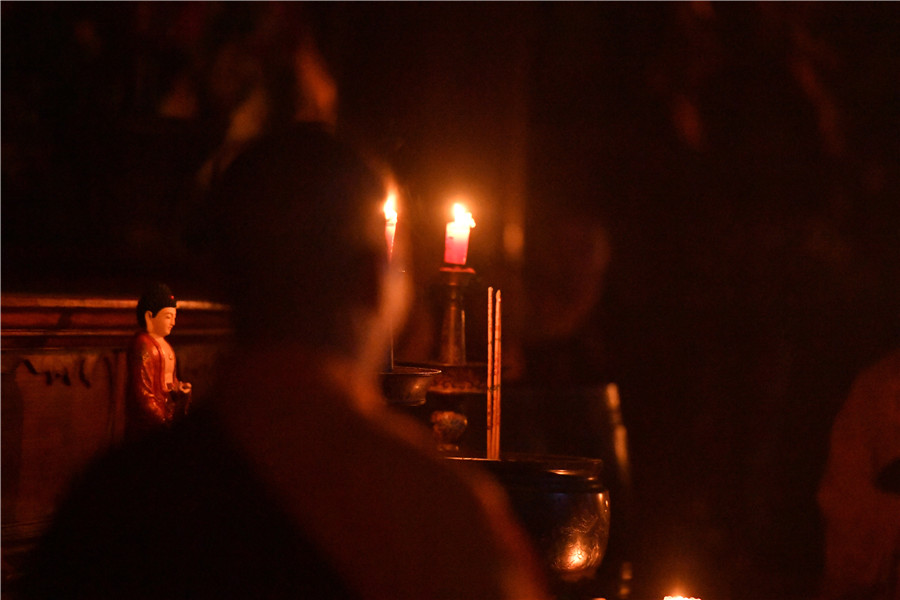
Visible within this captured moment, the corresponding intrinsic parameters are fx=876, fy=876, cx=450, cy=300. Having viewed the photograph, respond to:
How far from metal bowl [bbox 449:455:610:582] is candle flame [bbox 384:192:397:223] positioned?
43 centimetres

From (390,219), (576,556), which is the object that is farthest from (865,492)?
(390,219)

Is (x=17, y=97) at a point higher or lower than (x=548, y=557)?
higher

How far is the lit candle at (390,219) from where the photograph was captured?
796mm

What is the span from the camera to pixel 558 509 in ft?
3.94

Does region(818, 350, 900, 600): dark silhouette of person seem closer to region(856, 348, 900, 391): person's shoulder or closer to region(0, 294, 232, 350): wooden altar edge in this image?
region(856, 348, 900, 391): person's shoulder

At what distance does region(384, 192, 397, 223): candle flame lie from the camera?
0.81 metres

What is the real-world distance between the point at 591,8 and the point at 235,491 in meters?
3.11

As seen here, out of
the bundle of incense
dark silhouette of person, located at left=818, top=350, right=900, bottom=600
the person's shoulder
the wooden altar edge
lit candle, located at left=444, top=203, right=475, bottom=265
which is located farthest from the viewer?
lit candle, located at left=444, top=203, right=475, bottom=265

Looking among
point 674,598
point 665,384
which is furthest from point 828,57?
point 674,598

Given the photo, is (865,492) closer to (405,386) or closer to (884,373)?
(884,373)

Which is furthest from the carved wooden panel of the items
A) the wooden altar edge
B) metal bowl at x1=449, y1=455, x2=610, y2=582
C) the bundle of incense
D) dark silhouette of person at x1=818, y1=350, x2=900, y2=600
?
dark silhouette of person at x1=818, y1=350, x2=900, y2=600

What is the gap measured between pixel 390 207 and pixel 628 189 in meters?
2.62

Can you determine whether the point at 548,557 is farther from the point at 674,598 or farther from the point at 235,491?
the point at 235,491

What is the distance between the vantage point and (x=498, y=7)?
11.9ft
